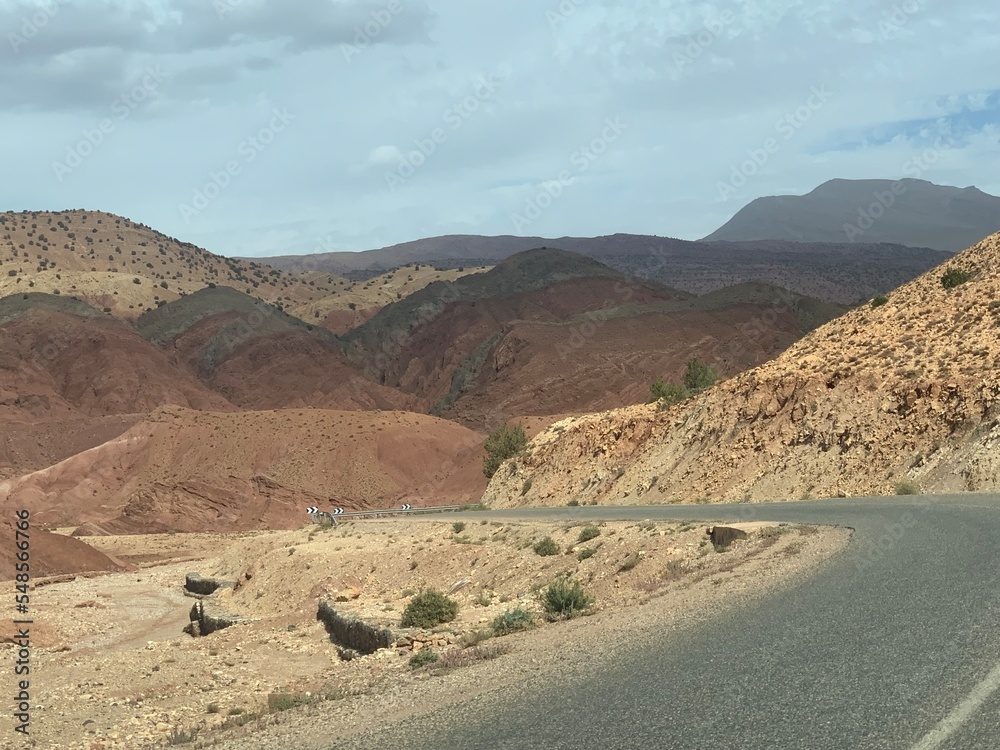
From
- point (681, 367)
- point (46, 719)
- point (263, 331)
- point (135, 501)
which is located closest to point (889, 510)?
point (46, 719)

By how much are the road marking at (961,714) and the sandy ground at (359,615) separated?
3.86 meters

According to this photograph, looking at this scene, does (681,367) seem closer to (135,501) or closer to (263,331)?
(135,501)

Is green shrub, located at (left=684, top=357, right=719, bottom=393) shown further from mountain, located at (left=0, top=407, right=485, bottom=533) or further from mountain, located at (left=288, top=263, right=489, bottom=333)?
mountain, located at (left=288, top=263, right=489, bottom=333)

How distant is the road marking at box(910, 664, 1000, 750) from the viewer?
609 cm

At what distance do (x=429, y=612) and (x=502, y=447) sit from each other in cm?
4097

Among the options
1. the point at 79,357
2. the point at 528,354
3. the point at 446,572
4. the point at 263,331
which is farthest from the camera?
the point at 263,331

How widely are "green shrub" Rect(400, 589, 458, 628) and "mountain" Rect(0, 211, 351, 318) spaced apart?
119596 mm

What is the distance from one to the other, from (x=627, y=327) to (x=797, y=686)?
89.8 m

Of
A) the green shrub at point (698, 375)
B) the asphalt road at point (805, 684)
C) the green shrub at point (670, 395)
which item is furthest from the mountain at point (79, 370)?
the asphalt road at point (805, 684)

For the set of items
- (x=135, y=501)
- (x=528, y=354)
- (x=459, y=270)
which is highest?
(x=459, y=270)

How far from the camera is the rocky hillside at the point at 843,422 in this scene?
27.2m

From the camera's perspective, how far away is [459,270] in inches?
6506

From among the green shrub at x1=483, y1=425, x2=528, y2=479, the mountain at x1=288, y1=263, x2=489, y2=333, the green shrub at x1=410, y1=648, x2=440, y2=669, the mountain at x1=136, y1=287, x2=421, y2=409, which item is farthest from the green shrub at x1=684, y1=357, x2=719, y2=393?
the mountain at x1=288, y1=263, x2=489, y2=333

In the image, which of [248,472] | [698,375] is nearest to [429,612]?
[698,375]
